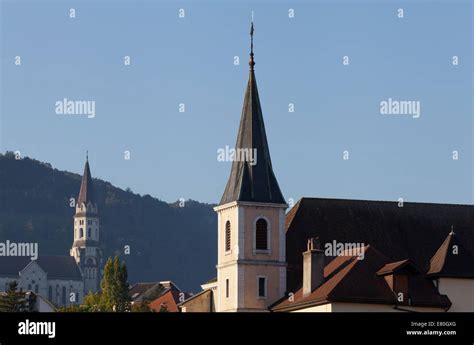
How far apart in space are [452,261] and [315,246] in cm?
896

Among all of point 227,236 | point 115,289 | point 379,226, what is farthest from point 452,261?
point 115,289

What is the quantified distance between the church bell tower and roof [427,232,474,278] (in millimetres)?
9298

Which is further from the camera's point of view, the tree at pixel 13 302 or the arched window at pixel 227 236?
the tree at pixel 13 302

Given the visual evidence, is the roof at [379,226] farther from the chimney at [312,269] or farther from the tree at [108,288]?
the tree at [108,288]

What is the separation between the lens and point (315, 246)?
8538 centimetres

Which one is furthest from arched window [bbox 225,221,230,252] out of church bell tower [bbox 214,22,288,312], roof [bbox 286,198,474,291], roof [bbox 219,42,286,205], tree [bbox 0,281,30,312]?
tree [bbox 0,281,30,312]

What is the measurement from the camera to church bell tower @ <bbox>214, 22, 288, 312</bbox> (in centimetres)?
8875

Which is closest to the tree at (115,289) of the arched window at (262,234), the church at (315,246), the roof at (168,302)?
the roof at (168,302)

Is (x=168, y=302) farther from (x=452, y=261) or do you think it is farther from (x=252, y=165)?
(x=452, y=261)

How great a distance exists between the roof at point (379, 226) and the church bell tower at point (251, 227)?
6.37ft

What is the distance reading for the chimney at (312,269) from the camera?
3238 inches
